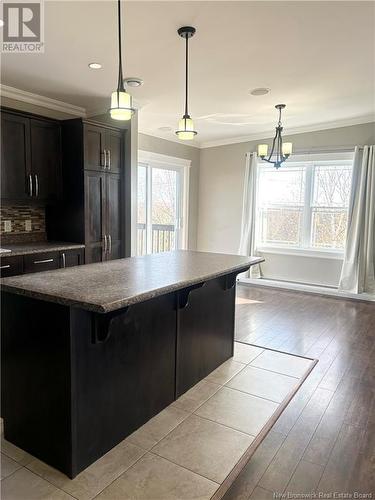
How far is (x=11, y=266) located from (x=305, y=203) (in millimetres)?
4560

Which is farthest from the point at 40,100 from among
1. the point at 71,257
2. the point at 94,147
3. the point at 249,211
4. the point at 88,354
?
the point at 249,211

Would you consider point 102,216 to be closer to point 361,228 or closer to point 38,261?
point 38,261

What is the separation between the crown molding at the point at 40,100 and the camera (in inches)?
147

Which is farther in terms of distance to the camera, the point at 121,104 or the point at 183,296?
the point at 183,296

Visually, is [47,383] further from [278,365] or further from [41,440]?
[278,365]

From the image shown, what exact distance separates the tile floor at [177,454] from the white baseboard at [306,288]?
10.1 feet

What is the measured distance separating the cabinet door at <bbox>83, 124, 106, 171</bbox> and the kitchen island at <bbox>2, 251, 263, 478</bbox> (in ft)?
6.08

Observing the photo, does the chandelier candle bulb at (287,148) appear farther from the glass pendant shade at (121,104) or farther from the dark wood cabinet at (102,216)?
the glass pendant shade at (121,104)

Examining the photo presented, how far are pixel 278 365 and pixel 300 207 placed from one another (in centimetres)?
348

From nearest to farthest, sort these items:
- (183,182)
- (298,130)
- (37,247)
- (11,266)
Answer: (11,266) < (37,247) < (298,130) < (183,182)

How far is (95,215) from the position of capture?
415cm

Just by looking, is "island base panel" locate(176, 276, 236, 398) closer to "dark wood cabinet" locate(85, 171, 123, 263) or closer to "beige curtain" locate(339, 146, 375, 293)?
"dark wood cabinet" locate(85, 171, 123, 263)

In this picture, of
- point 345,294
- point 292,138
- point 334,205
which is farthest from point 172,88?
point 345,294

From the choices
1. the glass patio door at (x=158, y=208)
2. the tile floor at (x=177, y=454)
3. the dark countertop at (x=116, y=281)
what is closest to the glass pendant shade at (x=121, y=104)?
the dark countertop at (x=116, y=281)
